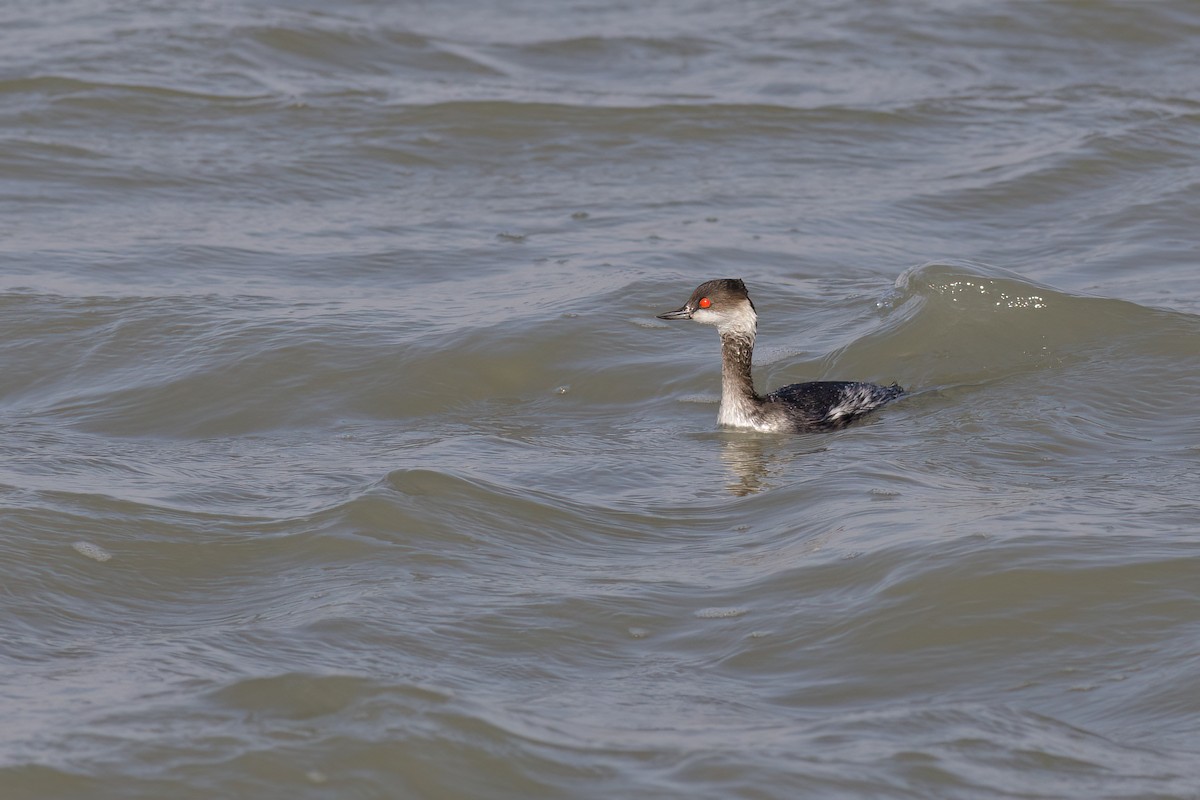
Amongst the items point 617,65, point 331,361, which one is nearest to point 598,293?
point 331,361

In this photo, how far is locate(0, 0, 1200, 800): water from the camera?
5641mm

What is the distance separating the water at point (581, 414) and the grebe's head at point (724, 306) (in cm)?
63

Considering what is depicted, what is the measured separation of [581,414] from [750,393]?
1.02 metres

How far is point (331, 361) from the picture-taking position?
33.5 feet

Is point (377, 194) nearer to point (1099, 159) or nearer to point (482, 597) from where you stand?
point (1099, 159)

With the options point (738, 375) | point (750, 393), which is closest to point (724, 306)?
point (738, 375)

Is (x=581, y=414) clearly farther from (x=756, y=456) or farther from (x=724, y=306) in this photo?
(x=756, y=456)

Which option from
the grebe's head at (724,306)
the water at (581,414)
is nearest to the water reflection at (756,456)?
the water at (581,414)

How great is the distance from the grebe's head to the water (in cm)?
63

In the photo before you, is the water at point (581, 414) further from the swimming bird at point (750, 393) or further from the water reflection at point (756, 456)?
the swimming bird at point (750, 393)

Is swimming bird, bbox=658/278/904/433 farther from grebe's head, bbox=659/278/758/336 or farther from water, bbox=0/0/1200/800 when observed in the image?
water, bbox=0/0/1200/800

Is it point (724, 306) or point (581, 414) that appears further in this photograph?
point (581, 414)

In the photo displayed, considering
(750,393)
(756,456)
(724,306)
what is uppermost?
(724,306)

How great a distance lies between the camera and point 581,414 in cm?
970
